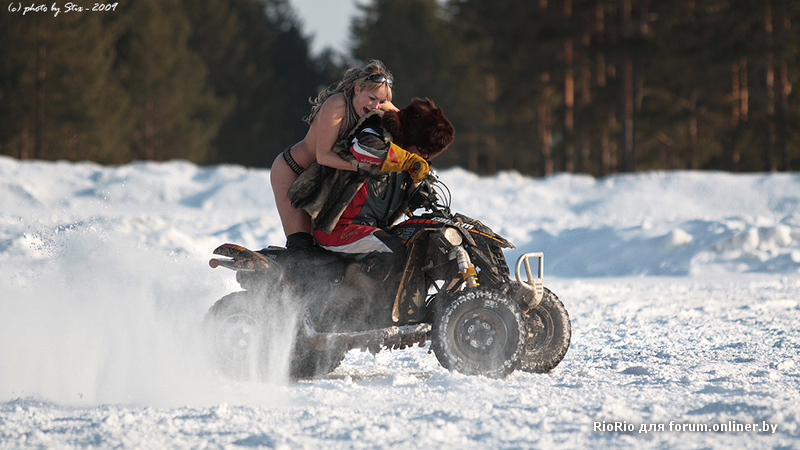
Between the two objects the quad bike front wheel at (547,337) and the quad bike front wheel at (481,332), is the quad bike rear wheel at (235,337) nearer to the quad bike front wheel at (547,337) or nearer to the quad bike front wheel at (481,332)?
the quad bike front wheel at (481,332)

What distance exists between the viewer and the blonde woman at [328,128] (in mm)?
4316

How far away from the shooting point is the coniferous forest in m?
24.6

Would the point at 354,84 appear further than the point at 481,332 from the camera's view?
Yes

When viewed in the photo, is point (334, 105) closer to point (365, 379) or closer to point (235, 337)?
point (235, 337)

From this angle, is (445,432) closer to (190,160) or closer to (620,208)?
(620,208)

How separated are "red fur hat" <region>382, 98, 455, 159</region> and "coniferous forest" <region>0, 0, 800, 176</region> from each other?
2023 centimetres

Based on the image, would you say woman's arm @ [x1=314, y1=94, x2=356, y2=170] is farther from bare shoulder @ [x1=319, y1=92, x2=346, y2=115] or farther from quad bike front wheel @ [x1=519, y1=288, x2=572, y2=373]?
quad bike front wheel @ [x1=519, y1=288, x2=572, y2=373]

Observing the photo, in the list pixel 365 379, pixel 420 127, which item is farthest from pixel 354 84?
pixel 365 379

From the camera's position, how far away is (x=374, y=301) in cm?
435

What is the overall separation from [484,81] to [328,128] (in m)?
36.1

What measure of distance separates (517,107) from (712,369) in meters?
28.6

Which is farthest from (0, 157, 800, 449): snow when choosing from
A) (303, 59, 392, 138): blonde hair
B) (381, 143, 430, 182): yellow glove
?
(303, 59, 392, 138): blonde hair

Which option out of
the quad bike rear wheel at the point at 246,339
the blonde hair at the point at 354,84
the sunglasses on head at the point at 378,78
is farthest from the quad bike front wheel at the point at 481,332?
the sunglasses on head at the point at 378,78

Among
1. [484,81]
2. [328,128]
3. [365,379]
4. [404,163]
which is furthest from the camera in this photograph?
[484,81]
